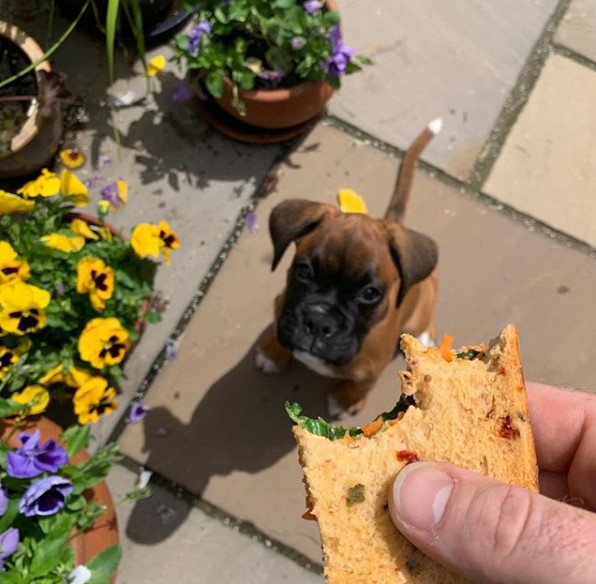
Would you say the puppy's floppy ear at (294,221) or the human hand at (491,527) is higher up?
the human hand at (491,527)

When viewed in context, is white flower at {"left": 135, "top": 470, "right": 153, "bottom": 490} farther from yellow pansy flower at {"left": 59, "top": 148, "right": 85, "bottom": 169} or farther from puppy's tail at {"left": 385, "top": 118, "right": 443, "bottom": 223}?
puppy's tail at {"left": 385, "top": 118, "right": 443, "bottom": 223}

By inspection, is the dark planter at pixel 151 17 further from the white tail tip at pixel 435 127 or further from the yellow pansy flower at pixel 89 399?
the yellow pansy flower at pixel 89 399

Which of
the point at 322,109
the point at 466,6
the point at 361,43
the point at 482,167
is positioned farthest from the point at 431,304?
the point at 466,6

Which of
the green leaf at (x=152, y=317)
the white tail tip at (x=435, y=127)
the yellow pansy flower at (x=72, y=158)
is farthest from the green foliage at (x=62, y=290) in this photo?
the white tail tip at (x=435, y=127)

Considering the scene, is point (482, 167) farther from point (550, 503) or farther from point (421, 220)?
point (550, 503)

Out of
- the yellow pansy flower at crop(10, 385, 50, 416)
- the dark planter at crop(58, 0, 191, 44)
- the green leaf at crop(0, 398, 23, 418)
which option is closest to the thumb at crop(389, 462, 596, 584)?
the green leaf at crop(0, 398, 23, 418)

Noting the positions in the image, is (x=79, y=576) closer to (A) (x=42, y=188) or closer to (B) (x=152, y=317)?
(B) (x=152, y=317)
